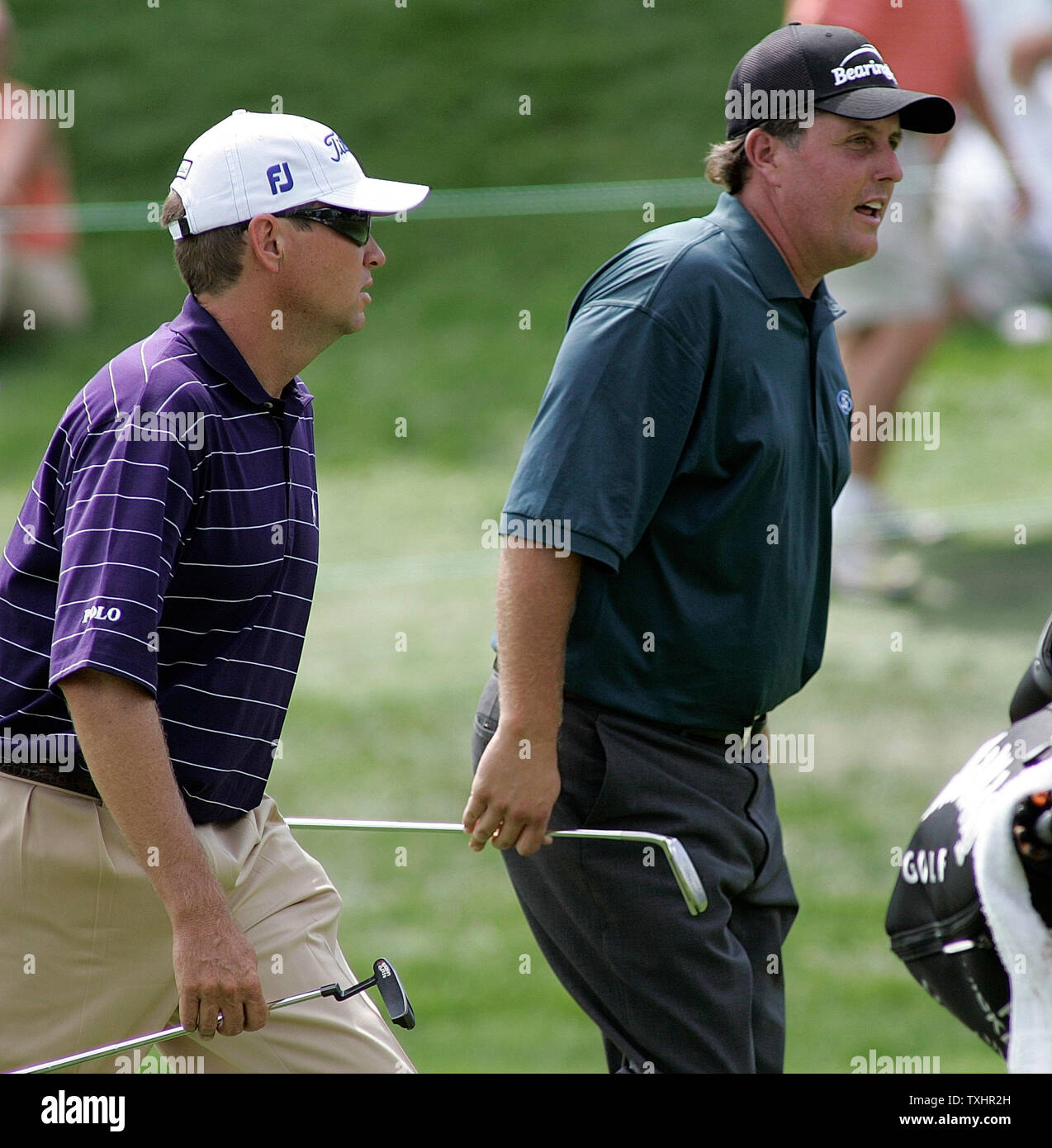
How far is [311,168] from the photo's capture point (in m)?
2.90

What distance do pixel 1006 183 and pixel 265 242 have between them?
773cm

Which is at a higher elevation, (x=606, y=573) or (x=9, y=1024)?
(x=606, y=573)

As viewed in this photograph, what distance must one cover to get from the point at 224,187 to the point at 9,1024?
1.37 metres

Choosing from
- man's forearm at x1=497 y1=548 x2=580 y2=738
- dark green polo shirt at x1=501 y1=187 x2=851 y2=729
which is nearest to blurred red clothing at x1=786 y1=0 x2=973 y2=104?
dark green polo shirt at x1=501 y1=187 x2=851 y2=729

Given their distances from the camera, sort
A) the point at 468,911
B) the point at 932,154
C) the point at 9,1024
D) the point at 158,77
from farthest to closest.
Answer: the point at 158,77 < the point at 932,154 < the point at 468,911 < the point at 9,1024

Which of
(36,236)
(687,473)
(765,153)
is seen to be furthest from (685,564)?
(36,236)

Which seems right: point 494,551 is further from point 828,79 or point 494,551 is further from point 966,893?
point 966,893

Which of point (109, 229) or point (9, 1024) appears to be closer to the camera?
point (9, 1024)

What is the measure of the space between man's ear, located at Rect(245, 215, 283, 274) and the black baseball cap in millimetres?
882
